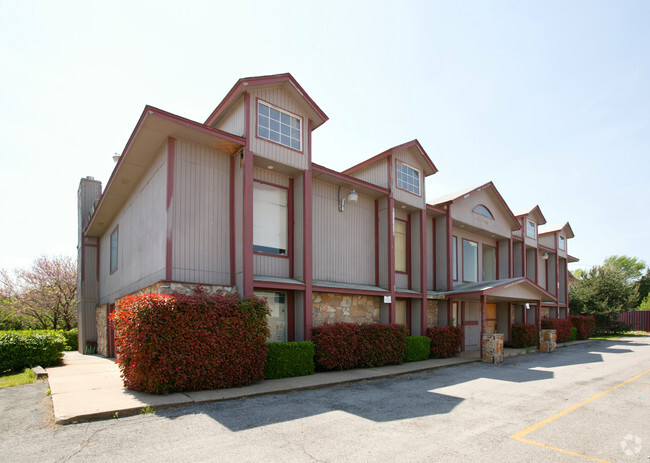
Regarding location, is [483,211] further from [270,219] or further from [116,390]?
[116,390]

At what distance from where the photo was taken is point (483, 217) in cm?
1981

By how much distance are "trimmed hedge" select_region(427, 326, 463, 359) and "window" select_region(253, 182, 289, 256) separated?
257 inches

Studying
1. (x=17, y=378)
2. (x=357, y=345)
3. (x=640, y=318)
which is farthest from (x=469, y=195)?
(x=640, y=318)

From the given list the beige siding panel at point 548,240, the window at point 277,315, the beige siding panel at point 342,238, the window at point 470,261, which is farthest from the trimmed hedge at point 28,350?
the beige siding panel at point 548,240

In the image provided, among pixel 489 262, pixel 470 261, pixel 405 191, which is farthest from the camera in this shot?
pixel 489 262

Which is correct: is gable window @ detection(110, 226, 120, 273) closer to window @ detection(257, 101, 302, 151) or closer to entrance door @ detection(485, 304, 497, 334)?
window @ detection(257, 101, 302, 151)

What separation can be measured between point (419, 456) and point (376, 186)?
1027 centimetres

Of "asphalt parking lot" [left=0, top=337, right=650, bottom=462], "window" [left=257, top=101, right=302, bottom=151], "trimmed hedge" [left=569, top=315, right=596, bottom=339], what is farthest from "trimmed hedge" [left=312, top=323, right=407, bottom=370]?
"trimmed hedge" [left=569, top=315, right=596, bottom=339]

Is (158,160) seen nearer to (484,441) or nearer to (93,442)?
(93,442)

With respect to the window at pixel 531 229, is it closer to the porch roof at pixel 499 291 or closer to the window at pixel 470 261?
the window at pixel 470 261

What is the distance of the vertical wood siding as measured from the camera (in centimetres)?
1498

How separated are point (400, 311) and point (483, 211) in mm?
7216

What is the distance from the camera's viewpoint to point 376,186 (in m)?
14.4

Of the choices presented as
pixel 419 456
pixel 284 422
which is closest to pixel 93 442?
pixel 284 422
